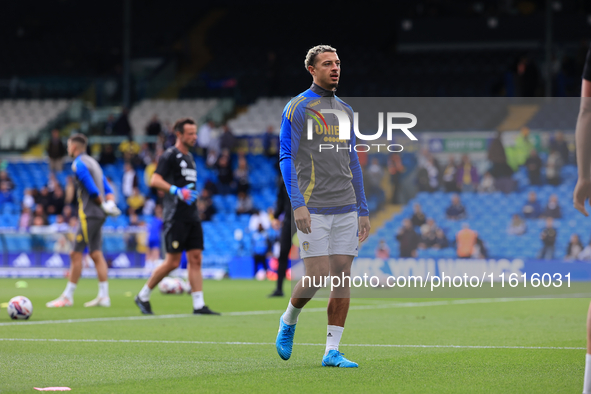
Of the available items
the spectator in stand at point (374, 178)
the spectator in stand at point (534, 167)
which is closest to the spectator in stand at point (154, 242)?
the spectator in stand at point (374, 178)

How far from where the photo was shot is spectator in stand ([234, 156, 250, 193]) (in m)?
24.6

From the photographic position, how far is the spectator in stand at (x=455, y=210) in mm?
20219

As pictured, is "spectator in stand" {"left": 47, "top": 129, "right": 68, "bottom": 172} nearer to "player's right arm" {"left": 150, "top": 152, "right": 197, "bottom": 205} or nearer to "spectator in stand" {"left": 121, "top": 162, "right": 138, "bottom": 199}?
"spectator in stand" {"left": 121, "top": 162, "right": 138, "bottom": 199}

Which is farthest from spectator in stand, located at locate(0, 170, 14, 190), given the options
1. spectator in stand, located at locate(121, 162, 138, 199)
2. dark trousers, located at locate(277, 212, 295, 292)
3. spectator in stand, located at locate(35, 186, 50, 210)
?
dark trousers, located at locate(277, 212, 295, 292)

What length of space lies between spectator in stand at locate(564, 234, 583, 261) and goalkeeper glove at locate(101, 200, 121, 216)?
11.0 meters

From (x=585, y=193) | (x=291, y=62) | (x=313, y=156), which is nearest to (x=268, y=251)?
(x=291, y=62)

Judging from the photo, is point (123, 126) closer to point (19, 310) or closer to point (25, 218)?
point (25, 218)

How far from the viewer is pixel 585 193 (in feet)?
12.9

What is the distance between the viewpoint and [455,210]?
2033cm

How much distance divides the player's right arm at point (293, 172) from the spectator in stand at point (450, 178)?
14877 mm

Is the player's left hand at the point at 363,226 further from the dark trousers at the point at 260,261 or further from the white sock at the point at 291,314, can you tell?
the dark trousers at the point at 260,261

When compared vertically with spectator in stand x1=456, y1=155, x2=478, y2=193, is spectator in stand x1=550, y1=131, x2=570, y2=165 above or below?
above

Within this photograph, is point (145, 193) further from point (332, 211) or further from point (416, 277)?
point (332, 211)

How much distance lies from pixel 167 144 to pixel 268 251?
221 inches
